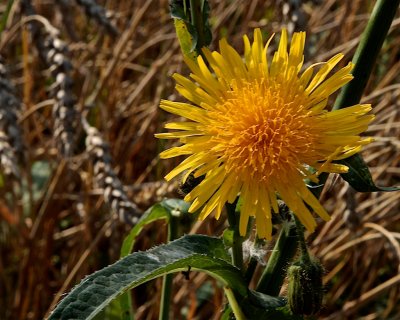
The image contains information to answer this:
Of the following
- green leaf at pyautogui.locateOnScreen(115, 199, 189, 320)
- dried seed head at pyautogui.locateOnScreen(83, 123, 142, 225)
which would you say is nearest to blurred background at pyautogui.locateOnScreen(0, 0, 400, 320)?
dried seed head at pyautogui.locateOnScreen(83, 123, 142, 225)

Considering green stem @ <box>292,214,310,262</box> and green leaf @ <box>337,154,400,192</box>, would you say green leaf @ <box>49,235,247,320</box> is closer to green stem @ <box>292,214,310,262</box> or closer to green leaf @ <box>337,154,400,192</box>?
green stem @ <box>292,214,310,262</box>

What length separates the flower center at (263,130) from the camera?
110 centimetres

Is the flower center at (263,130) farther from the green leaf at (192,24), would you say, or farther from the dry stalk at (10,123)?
the dry stalk at (10,123)

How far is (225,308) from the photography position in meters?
1.26

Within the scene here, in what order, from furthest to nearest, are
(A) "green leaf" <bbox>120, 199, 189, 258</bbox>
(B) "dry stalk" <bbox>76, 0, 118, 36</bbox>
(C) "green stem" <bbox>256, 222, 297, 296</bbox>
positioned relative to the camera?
1. (B) "dry stalk" <bbox>76, 0, 118, 36</bbox>
2. (A) "green leaf" <bbox>120, 199, 189, 258</bbox>
3. (C) "green stem" <bbox>256, 222, 297, 296</bbox>

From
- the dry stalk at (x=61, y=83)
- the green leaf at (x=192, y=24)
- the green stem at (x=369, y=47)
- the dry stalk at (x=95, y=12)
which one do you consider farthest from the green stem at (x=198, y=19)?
the dry stalk at (x=61, y=83)

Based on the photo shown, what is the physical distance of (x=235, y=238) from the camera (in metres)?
1.15

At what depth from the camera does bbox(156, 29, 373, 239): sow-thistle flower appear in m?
1.07

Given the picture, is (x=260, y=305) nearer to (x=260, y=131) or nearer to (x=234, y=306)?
(x=234, y=306)

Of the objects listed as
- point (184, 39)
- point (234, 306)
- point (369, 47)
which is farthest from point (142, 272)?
point (369, 47)

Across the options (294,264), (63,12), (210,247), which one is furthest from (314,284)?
(63,12)

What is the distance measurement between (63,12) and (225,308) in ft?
3.35

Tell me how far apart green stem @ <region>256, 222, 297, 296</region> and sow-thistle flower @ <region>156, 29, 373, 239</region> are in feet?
0.19

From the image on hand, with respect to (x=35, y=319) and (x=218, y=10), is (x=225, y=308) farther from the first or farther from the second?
(x=218, y=10)
